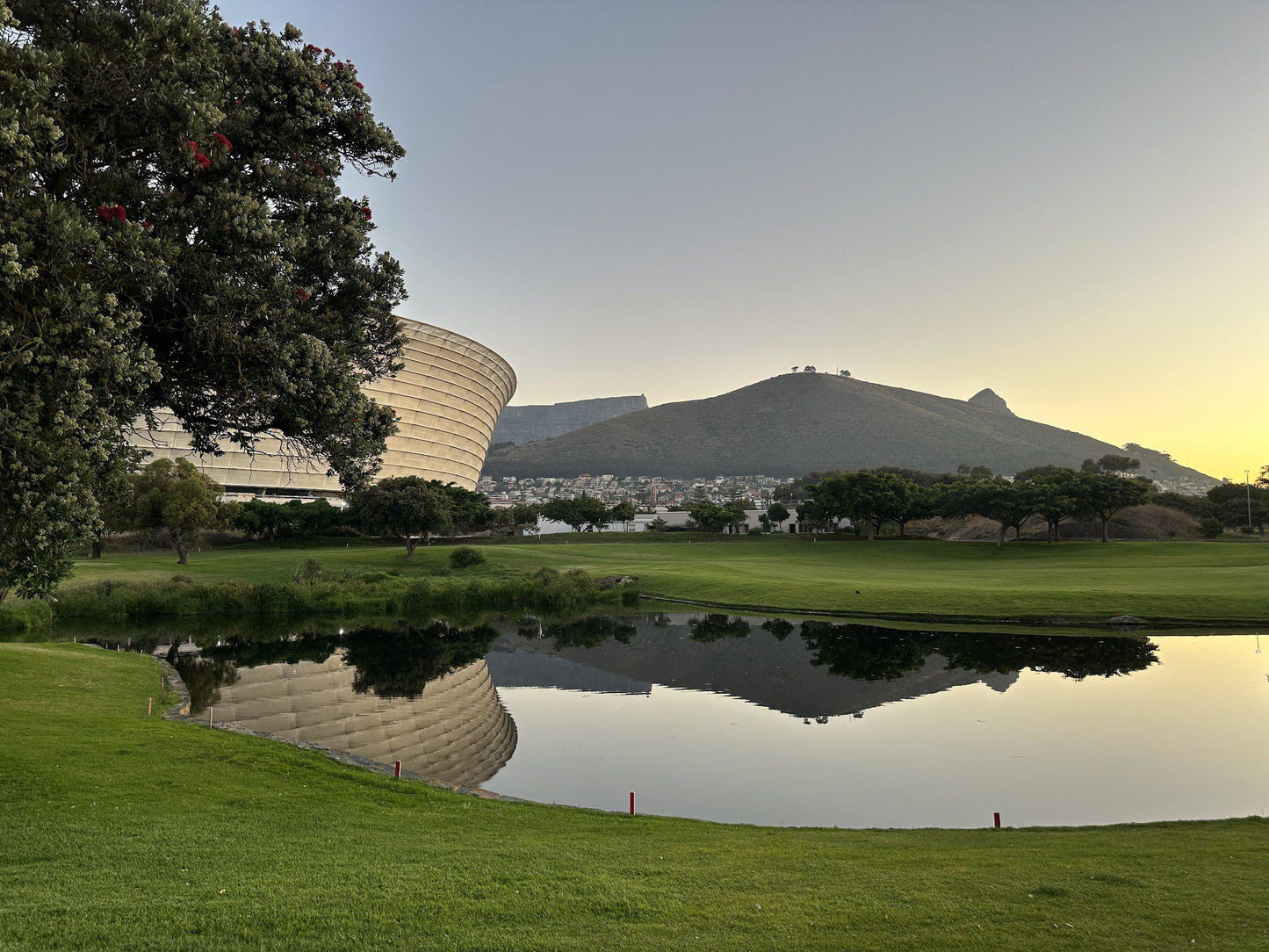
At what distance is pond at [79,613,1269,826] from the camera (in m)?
17.2

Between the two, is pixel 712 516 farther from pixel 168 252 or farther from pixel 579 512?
pixel 168 252

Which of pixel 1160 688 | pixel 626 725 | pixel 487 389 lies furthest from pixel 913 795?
pixel 487 389

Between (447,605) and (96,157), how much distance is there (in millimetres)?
43317

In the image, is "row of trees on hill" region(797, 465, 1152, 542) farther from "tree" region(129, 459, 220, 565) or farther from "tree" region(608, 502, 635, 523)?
"tree" region(129, 459, 220, 565)

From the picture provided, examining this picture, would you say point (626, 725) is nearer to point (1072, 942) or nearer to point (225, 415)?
point (225, 415)

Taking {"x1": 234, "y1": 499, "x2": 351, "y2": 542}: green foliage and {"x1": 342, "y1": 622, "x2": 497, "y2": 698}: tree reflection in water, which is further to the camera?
{"x1": 234, "y1": 499, "x2": 351, "y2": 542}: green foliage

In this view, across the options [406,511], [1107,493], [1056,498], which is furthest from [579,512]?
[1107,493]

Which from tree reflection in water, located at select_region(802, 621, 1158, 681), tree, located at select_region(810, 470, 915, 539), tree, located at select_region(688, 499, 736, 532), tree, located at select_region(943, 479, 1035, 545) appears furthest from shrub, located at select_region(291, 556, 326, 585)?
tree, located at select_region(943, 479, 1035, 545)

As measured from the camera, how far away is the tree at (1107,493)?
7600 cm

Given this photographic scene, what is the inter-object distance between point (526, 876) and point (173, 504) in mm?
58783

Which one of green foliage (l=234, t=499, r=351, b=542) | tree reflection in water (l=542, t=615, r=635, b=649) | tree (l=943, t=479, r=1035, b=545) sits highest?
tree (l=943, t=479, r=1035, b=545)

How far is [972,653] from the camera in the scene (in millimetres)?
34375

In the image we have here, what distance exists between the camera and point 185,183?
11.5 metres

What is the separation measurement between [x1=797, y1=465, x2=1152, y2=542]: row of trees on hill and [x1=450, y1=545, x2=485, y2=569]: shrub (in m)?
43.1
